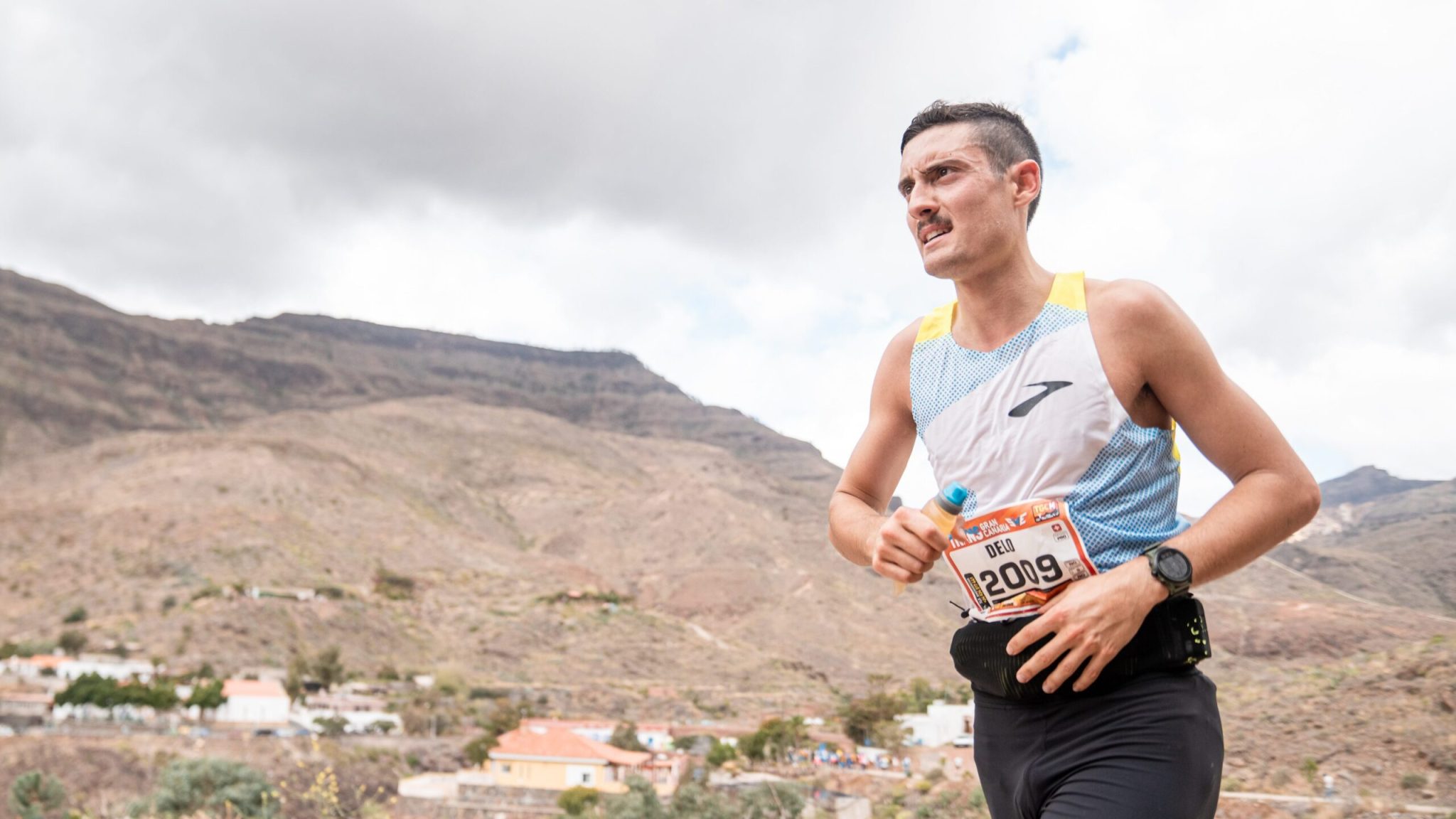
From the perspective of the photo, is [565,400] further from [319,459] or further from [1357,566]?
[1357,566]

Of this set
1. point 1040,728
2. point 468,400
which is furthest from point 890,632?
point 468,400

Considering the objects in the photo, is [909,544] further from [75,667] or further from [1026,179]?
[75,667]

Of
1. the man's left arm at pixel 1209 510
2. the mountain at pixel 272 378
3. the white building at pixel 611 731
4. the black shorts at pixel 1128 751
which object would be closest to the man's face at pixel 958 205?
the man's left arm at pixel 1209 510

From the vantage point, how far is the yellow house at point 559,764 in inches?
1122

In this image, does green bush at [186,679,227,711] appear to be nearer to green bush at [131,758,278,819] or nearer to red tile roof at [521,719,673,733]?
red tile roof at [521,719,673,733]

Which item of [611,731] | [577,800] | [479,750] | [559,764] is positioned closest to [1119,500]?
[577,800]

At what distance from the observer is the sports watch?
161cm

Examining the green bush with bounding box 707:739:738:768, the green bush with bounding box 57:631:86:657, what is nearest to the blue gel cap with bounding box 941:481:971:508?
the green bush with bounding box 707:739:738:768

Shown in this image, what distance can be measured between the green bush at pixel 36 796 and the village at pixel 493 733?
6042 millimetres

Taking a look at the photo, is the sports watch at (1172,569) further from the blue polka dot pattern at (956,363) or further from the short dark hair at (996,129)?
the short dark hair at (996,129)

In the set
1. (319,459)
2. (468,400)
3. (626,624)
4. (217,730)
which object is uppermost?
(468,400)

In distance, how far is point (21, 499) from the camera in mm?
68188

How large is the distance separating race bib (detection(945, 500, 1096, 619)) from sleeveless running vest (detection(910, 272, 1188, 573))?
0.13 ft

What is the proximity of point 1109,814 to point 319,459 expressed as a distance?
3506 inches
